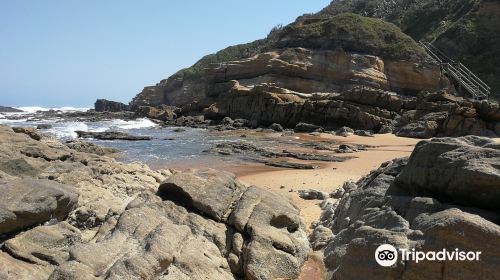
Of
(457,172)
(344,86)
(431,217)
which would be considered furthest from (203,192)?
(344,86)

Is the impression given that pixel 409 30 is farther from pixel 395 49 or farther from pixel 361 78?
pixel 361 78

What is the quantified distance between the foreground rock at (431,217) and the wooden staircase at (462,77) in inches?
1516

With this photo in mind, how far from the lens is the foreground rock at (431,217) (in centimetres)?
518

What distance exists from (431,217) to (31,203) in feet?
18.9

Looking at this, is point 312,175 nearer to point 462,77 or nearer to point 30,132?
point 30,132

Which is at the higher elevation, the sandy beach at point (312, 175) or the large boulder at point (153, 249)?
the large boulder at point (153, 249)

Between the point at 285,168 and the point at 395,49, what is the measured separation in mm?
34810

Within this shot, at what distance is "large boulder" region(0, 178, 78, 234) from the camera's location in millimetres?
6383

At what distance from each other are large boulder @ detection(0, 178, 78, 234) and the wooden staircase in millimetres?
41641

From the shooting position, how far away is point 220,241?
731cm

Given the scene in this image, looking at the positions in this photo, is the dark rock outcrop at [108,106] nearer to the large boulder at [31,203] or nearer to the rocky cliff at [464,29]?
the rocky cliff at [464,29]

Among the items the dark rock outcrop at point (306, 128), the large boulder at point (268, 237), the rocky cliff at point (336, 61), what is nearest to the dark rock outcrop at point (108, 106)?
the rocky cliff at point (336, 61)

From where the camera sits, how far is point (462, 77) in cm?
4678

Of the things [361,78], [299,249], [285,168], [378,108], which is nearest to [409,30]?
[361,78]
